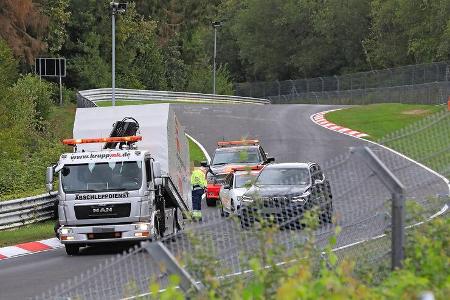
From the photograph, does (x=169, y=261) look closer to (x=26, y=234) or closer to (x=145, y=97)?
(x=26, y=234)

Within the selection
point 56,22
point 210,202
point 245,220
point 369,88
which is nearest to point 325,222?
point 245,220

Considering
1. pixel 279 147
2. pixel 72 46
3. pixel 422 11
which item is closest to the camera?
pixel 279 147

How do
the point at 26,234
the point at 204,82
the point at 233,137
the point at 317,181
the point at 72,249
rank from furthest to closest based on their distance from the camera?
1. the point at 204,82
2. the point at 233,137
3. the point at 26,234
4. the point at 72,249
5. the point at 317,181

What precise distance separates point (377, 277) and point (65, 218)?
14090 mm

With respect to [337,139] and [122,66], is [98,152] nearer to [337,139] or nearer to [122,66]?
[337,139]

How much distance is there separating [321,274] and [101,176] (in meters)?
14.9

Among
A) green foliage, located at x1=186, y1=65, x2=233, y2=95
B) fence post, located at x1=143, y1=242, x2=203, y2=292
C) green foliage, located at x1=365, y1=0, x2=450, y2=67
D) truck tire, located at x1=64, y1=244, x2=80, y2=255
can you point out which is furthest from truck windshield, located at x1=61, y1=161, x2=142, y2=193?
green foliage, located at x1=186, y1=65, x2=233, y2=95

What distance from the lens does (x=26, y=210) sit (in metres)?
28.1

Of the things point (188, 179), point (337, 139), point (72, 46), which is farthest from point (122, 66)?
point (188, 179)

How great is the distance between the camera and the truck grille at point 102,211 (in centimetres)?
2184

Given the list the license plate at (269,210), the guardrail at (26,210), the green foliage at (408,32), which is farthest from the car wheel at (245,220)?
the green foliage at (408,32)

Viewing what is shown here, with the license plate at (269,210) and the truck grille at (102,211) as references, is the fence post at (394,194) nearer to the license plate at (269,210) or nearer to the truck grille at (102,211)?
the license plate at (269,210)

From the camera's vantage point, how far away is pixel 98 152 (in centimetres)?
2233

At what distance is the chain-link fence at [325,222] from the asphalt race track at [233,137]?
7cm
